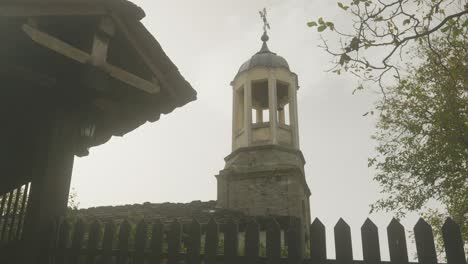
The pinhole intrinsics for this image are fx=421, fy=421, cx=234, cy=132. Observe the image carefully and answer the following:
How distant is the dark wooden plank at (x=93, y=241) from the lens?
4.29m

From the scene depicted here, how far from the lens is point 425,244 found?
341 cm

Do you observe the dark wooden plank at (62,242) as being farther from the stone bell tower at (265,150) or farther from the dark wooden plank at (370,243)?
the stone bell tower at (265,150)

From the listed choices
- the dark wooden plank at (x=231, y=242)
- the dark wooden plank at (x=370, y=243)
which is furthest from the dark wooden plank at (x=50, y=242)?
the dark wooden plank at (x=370, y=243)

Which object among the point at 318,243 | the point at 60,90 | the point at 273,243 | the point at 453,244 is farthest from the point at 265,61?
the point at 453,244

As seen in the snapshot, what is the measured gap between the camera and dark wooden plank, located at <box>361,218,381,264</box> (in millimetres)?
3488

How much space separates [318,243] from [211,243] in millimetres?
1007

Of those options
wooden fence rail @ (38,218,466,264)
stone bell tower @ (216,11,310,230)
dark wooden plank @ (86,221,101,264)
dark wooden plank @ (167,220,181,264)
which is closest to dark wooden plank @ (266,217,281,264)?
wooden fence rail @ (38,218,466,264)

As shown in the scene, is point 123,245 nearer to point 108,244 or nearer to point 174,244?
point 108,244

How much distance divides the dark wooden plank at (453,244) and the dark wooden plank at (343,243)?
0.75 metres

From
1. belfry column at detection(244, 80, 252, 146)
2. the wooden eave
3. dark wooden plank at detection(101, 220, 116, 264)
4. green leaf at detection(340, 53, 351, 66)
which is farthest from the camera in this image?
belfry column at detection(244, 80, 252, 146)

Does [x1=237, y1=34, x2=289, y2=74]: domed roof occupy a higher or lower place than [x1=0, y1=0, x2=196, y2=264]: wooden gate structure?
higher

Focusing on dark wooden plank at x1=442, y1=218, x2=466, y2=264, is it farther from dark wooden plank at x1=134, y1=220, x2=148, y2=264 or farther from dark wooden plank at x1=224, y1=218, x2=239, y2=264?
dark wooden plank at x1=134, y1=220, x2=148, y2=264

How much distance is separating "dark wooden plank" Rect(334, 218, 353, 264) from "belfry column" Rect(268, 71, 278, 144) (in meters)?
12.4

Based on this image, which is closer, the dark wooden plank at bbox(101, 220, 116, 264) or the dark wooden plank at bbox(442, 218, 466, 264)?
the dark wooden plank at bbox(442, 218, 466, 264)
